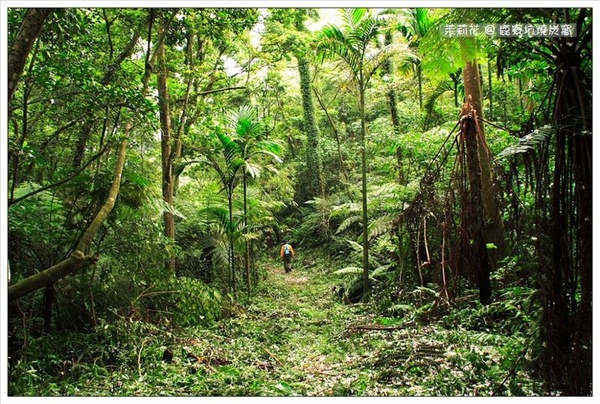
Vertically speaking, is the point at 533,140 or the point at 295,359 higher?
the point at 533,140

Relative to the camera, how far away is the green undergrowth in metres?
2.94

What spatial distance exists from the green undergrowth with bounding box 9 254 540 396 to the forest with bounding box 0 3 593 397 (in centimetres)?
2

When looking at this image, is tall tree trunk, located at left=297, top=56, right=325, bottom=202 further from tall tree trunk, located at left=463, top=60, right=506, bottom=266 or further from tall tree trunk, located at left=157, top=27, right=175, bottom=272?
tall tree trunk, located at left=463, top=60, right=506, bottom=266

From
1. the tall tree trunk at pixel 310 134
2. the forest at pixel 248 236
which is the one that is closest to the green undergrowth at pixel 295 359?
the forest at pixel 248 236

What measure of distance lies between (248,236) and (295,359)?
11.7ft

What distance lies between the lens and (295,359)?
4316 mm

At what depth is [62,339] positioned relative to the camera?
388 centimetres

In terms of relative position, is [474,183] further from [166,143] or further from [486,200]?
[166,143]

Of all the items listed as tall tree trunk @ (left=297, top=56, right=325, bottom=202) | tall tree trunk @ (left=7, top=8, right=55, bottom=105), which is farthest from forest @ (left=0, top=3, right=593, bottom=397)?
tall tree trunk @ (left=297, top=56, right=325, bottom=202)

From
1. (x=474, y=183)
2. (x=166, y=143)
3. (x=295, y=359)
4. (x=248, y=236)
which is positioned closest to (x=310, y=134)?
(x=248, y=236)

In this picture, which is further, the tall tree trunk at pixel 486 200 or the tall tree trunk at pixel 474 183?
the tall tree trunk at pixel 486 200

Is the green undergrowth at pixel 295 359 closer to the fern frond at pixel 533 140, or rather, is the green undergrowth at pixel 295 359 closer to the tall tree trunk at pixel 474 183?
the tall tree trunk at pixel 474 183

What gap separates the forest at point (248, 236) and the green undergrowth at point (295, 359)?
24 mm

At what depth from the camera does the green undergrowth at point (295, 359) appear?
2936 mm
